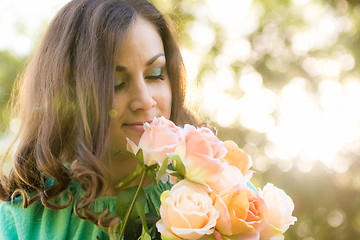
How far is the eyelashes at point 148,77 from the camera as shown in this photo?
116 centimetres

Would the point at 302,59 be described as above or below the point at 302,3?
below

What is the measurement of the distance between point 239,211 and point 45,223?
0.69 metres

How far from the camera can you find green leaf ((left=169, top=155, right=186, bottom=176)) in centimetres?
81

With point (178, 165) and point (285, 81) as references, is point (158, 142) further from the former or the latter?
point (285, 81)

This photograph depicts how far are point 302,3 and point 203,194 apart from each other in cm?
499

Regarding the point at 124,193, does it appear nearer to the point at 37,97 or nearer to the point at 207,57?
the point at 37,97

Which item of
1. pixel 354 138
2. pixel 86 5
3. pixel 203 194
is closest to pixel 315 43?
pixel 354 138

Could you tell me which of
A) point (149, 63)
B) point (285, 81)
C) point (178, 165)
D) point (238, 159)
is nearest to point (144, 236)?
point (178, 165)

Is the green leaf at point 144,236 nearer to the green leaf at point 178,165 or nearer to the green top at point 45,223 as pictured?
the green leaf at point 178,165

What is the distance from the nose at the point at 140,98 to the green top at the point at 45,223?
32 centimetres

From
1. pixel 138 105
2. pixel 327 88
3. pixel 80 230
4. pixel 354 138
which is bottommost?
pixel 354 138

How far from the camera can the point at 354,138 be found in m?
4.93

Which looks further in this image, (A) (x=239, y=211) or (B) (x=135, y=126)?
(B) (x=135, y=126)

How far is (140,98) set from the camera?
1137 millimetres
